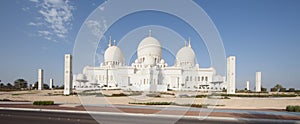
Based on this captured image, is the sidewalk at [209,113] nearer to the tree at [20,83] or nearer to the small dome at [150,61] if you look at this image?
the small dome at [150,61]

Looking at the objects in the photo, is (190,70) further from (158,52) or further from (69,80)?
(69,80)

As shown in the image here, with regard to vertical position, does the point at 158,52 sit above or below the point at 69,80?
above

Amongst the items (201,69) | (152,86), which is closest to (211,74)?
(201,69)

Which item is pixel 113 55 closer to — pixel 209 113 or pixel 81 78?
pixel 81 78

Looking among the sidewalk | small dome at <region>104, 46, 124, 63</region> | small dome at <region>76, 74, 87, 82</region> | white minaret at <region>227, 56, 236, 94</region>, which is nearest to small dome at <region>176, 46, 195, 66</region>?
small dome at <region>104, 46, 124, 63</region>

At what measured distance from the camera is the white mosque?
68.7 metres

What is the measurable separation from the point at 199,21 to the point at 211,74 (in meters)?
67.5

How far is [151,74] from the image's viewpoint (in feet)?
216

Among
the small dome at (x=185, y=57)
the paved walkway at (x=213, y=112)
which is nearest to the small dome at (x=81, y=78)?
the small dome at (x=185, y=57)

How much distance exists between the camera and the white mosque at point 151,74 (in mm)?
68688

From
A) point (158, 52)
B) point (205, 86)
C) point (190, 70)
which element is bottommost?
point (205, 86)

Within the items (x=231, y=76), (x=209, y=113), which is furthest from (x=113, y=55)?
(x=209, y=113)

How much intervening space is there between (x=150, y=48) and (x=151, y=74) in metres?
14.1

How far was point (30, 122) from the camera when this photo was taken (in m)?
13.4
